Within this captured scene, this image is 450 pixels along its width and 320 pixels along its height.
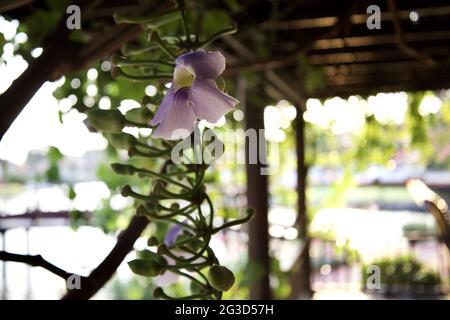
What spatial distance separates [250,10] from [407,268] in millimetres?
3706

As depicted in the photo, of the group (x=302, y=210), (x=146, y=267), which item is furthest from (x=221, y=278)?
(x=302, y=210)

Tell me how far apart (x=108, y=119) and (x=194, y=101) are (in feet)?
0.32

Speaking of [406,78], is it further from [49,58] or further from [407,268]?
[49,58]

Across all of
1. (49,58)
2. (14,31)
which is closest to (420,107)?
(14,31)

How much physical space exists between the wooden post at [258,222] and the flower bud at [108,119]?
2001mm

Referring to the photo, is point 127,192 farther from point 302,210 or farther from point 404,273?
point 404,273

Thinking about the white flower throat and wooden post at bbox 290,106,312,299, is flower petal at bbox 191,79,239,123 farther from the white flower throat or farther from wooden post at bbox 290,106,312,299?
wooden post at bbox 290,106,312,299

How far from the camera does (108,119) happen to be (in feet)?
1.52

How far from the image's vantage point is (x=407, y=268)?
506cm

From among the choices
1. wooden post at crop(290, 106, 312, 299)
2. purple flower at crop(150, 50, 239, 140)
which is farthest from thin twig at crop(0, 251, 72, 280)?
wooden post at crop(290, 106, 312, 299)

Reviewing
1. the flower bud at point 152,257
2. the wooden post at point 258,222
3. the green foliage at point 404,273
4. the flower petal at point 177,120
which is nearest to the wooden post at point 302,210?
the green foliage at point 404,273
